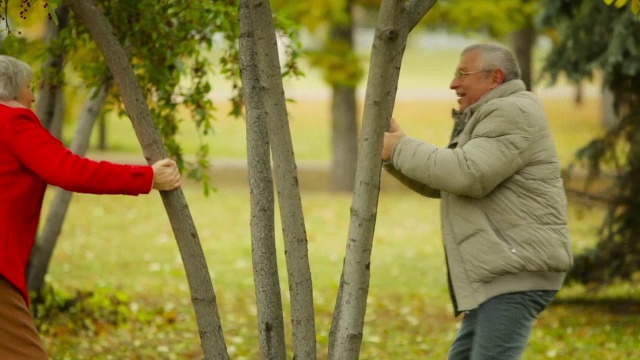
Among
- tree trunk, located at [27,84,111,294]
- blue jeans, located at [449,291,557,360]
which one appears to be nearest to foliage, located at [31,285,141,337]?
tree trunk, located at [27,84,111,294]

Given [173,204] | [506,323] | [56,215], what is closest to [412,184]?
[506,323]

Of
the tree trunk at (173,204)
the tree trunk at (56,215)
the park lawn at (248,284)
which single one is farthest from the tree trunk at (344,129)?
the tree trunk at (173,204)

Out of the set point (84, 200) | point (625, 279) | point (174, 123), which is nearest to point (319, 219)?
point (84, 200)

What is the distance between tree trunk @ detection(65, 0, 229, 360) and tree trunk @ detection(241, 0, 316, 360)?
441 millimetres

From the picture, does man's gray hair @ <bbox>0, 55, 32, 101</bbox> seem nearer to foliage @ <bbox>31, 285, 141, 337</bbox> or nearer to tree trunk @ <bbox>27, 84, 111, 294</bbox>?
tree trunk @ <bbox>27, 84, 111, 294</bbox>

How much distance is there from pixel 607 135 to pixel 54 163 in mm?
6783

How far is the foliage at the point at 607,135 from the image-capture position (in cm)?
946

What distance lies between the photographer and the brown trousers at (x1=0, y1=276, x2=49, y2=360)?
4336 mm

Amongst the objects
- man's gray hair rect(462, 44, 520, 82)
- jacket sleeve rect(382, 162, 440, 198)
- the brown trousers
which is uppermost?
man's gray hair rect(462, 44, 520, 82)

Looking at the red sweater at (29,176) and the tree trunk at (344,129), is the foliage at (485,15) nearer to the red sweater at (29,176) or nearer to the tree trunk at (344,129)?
the tree trunk at (344,129)

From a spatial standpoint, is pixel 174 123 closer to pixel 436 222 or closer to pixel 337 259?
pixel 337 259

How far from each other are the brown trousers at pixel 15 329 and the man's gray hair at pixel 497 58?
7.14 feet

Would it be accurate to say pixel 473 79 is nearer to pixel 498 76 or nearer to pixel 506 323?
pixel 498 76

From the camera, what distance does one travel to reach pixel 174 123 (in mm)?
7012
